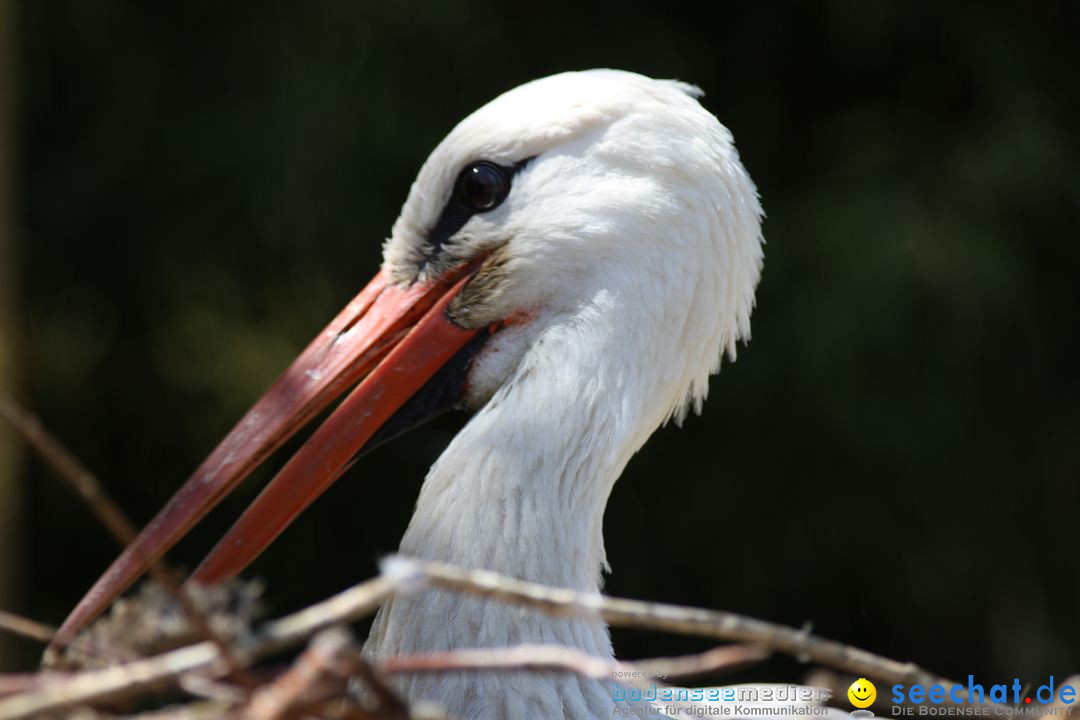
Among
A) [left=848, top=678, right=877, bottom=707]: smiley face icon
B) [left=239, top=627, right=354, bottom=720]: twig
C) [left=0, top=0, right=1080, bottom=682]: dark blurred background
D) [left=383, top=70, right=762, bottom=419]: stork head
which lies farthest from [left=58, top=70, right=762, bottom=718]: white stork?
[left=0, top=0, right=1080, bottom=682]: dark blurred background

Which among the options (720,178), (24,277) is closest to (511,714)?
(720,178)

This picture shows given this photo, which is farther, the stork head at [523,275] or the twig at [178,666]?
the stork head at [523,275]

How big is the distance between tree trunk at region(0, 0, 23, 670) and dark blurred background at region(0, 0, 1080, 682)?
0.05ft

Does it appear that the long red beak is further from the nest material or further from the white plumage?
the nest material

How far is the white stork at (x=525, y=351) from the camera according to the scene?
140 cm

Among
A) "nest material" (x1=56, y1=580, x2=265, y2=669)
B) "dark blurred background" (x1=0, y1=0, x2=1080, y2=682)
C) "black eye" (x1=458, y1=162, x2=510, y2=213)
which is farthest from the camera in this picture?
"dark blurred background" (x1=0, y1=0, x2=1080, y2=682)

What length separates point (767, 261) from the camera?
121 inches

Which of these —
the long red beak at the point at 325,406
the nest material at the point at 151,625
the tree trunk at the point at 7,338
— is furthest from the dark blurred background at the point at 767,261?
the nest material at the point at 151,625

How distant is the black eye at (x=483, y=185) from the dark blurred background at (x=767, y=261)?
1.47 m

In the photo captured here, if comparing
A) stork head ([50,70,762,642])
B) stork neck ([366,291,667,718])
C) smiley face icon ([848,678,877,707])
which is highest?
stork head ([50,70,762,642])

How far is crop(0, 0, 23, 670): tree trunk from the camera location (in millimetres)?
2910

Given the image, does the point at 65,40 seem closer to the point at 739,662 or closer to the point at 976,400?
the point at 976,400

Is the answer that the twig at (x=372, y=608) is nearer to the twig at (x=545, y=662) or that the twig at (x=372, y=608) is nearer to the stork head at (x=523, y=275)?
the twig at (x=545, y=662)

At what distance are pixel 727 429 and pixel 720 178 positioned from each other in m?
1.72
